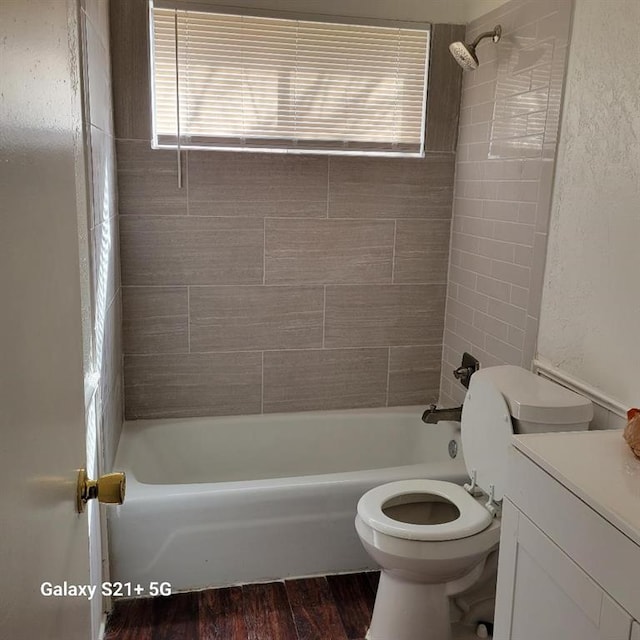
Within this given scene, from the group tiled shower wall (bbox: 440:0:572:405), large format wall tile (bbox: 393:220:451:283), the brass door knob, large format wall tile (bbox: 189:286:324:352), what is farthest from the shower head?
the brass door knob

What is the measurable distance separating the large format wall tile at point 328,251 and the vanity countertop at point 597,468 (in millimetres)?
1586

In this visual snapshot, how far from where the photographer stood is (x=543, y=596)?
1.43 metres

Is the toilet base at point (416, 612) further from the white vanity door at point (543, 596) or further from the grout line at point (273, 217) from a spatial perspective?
the grout line at point (273, 217)

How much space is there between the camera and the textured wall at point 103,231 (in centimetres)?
197

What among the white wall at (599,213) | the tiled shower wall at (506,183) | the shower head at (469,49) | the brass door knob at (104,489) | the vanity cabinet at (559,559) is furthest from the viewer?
the shower head at (469,49)

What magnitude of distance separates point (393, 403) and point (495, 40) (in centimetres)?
171

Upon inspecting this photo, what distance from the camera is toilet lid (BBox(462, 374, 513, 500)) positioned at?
2.02m

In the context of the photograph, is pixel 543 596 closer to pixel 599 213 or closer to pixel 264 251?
pixel 599 213

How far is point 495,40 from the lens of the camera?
→ 2.60 meters

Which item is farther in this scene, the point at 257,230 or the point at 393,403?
the point at 393,403

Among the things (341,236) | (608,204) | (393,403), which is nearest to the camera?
(608,204)

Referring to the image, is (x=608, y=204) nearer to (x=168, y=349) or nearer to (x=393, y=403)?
(x=393, y=403)

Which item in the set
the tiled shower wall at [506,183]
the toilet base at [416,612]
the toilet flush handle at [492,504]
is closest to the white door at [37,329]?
the toilet base at [416,612]

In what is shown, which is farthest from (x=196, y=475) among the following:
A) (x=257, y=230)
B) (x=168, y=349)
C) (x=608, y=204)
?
(x=608, y=204)
